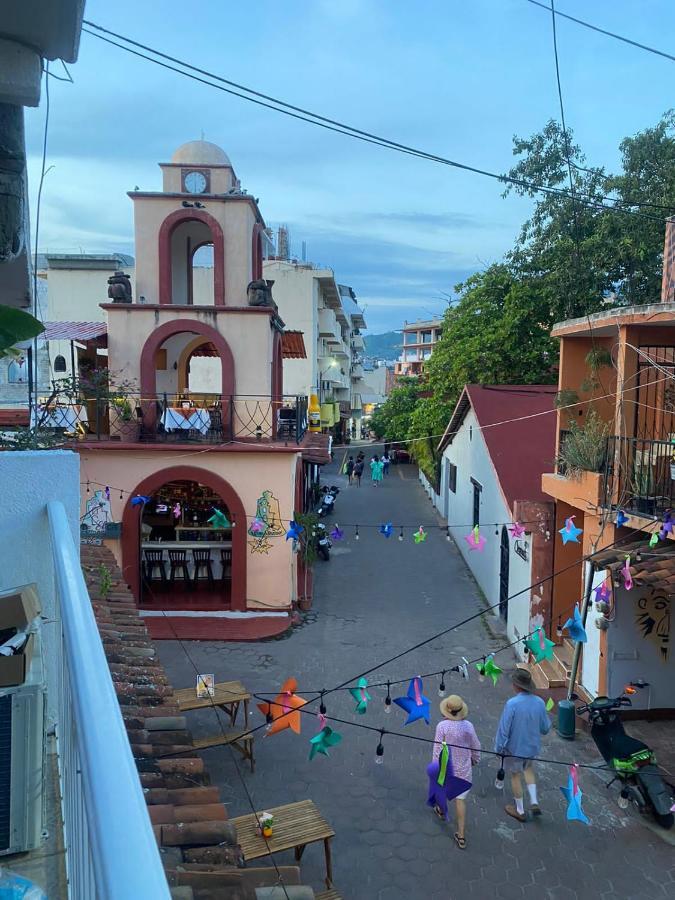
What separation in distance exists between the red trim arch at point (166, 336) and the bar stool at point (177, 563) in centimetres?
354

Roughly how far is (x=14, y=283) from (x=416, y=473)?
35727mm

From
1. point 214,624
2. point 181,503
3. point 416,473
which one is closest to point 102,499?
point 181,503

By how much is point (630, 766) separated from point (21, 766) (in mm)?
6426

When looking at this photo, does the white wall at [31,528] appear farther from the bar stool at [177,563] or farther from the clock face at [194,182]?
the clock face at [194,182]

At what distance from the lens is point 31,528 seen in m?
3.16

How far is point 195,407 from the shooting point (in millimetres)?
13555

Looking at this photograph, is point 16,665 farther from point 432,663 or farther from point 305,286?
point 305,286

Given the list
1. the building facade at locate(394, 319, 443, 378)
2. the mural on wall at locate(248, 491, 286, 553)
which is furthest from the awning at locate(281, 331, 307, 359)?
the building facade at locate(394, 319, 443, 378)

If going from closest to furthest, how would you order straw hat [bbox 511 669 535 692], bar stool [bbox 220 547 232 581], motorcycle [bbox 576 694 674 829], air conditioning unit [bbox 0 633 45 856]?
air conditioning unit [bbox 0 633 45 856] → motorcycle [bbox 576 694 674 829] → straw hat [bbox 511 669 535 692] → bar stool [bbox 220 547 232 581]

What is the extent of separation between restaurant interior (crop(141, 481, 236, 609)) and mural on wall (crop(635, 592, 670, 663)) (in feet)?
25.0

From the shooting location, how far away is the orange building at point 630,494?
7707 millimetres

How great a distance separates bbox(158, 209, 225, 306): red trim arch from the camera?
1329cm

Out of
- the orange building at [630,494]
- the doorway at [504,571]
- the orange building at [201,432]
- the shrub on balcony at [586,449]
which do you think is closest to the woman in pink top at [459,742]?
the orange building at [630,494]

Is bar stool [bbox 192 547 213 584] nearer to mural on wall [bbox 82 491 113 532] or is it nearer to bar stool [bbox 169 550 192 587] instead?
bar stool [bbox 169 550 192 587]
